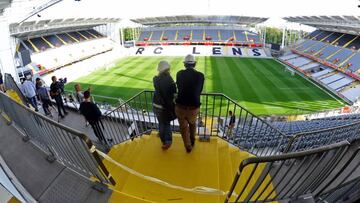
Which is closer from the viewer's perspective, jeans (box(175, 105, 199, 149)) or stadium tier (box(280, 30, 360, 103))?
jeans (box(175, 105, 199, 149))

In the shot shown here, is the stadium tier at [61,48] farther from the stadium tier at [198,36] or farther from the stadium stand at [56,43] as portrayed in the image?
the stadium tier at [198,36]

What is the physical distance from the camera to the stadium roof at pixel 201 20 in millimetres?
44656

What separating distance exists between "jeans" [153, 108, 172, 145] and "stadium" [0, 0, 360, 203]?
0.04 meters

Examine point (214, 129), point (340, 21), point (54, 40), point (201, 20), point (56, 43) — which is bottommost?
point (56, 43)

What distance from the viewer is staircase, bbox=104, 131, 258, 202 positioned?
338 cm

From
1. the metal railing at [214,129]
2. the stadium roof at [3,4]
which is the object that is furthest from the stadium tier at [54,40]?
the metal railing at [214,129]

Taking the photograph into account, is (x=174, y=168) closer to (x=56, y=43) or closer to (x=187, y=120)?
(x=187, y=120)

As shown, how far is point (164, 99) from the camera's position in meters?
4.26

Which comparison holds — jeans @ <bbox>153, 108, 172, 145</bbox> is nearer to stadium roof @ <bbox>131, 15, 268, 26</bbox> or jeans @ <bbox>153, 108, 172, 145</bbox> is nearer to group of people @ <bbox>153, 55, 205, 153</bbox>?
group of people @ <bbox>153, 55, 205, 153</bbox>

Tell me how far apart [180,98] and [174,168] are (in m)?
1.09

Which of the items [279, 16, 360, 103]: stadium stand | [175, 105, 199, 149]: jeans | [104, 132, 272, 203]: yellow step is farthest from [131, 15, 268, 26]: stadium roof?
[175, 105, 199, 149]: jeans

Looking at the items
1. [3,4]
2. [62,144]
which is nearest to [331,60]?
[3,4]

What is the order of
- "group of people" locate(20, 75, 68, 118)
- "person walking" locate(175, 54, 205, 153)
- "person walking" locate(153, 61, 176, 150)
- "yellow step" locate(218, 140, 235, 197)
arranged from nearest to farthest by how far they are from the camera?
1. "yellow step" locate(218, 140, 235, 197)
2. "person walking" locate(175, 54, 205, 153)
3. "person walking" locate(153, 61, 176, 150)
4. "group of people" locate(20, 75, 68, 118)

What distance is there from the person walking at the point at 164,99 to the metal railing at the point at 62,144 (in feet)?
4.56
